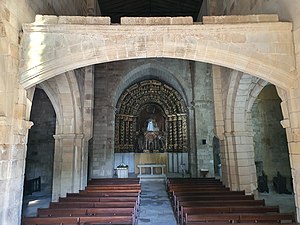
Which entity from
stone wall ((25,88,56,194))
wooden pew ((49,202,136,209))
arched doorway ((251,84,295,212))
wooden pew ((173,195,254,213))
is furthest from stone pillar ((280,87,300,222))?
stone wall ((25,88,56,194))

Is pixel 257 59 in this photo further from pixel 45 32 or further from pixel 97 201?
pixel 97 201

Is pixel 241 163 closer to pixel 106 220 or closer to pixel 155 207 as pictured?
pixel 155 207

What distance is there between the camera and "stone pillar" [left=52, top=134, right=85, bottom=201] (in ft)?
21.3

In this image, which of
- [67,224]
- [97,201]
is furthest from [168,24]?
[97,201]

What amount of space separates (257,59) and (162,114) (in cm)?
1080

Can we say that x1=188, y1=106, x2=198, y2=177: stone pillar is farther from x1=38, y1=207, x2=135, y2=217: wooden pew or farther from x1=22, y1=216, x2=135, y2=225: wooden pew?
x1=22, y1=216, x2=135, y2=225: wooden pew

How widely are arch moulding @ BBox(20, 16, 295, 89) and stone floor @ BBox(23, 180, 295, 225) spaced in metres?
3.67

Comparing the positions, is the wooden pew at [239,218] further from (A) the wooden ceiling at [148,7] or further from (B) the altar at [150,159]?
(B) the altar at [150,159]

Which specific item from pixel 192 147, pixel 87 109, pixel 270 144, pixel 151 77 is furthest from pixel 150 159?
pixel 87 109

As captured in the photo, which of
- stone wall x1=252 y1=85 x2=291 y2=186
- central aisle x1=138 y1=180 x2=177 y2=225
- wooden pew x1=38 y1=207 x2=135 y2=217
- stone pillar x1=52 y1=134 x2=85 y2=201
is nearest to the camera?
wooden pew x1=38 y1=207 x2=135 y2=217

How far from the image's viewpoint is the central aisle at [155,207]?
17.4 ft

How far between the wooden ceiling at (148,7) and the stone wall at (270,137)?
5.04m

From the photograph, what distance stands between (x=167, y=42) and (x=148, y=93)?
987cm

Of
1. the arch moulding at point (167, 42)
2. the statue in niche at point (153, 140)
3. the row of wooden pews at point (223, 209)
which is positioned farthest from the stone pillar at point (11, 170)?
the statue in niche at point (153, 140)
